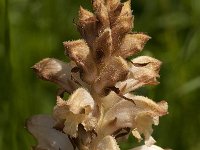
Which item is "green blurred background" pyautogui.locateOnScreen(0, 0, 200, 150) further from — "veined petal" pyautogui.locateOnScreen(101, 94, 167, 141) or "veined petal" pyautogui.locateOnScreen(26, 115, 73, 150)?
"veined petal" pyautogui.locateOnScreen(101, 94, 167, 141)

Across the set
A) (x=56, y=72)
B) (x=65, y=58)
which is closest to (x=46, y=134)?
(x=56, y=72)

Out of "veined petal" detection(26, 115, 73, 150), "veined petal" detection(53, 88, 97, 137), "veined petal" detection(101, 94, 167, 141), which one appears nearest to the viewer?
"veined petal" detection(53, 88, 97, 137)

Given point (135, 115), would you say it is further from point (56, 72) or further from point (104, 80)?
point (56, 72)

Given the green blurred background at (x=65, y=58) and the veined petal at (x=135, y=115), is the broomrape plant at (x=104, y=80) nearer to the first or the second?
the veined petal at (x=135, y=115)

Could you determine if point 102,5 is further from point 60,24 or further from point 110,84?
point 60,24

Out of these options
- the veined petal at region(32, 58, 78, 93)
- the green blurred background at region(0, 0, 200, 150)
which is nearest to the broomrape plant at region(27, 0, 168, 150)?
the veined petal at region(32, 58, 78, 93)
